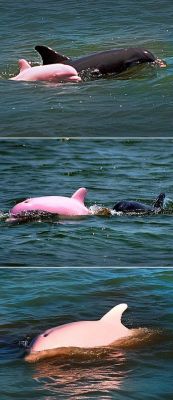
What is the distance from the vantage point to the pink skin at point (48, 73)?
12.2 m

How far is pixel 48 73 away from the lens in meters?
12.3

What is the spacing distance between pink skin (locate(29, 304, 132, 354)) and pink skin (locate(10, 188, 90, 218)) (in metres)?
2.45

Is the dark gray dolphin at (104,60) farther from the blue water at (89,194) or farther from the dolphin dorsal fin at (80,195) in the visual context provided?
the dolphin dorsal fin at (80,195)

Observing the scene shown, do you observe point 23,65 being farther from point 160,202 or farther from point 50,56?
point 160,202

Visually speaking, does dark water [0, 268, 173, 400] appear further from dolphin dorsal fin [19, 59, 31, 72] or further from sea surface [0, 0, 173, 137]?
dolphin dorsal fin [19, 59, 31, 72]

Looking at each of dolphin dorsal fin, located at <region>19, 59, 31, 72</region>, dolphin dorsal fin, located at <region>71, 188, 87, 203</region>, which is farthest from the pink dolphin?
dolphin dorsal fin, located at <region>19, 59, 31, 72</region>

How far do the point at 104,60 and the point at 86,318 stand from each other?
343 cm

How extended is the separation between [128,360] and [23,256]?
2.71 meters

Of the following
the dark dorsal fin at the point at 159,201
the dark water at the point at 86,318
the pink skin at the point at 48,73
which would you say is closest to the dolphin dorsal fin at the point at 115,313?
the dark water at the point at 86,318

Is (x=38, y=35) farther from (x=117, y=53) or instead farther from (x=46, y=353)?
(x=46, y=353)

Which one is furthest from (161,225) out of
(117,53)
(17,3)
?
(17,3)

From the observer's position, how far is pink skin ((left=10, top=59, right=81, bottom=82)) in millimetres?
12227

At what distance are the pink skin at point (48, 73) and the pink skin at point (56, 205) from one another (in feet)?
4.93

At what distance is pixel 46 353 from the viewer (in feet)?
29.9
